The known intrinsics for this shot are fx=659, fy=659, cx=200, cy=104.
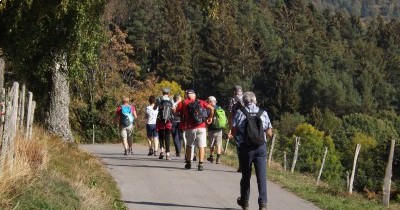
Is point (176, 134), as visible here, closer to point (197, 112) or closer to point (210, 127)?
point (210, 127)

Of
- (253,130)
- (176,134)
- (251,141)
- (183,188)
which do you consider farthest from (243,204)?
(176,134)

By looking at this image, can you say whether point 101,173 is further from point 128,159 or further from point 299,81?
point 299,81

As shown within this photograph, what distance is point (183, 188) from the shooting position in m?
11.9

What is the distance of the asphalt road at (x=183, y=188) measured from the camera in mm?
10344

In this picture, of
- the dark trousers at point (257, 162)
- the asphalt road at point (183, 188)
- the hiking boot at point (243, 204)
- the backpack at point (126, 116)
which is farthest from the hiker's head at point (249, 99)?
the backpack at point (126, 116)

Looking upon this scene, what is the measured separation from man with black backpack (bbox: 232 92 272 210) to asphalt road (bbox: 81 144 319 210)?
2.61 ft

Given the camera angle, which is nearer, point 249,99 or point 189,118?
point 249,99

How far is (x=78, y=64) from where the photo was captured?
46.6ft

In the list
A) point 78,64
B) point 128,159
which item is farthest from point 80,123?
point 78,64

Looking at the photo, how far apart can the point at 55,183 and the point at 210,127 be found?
8.93m

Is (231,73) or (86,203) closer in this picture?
(86,203)

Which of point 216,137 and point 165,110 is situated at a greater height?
point 165,110

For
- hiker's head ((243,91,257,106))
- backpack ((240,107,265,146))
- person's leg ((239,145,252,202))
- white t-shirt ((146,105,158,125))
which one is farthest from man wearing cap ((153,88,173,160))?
backpack ((240,107,265,146))

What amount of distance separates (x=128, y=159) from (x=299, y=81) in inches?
4191
